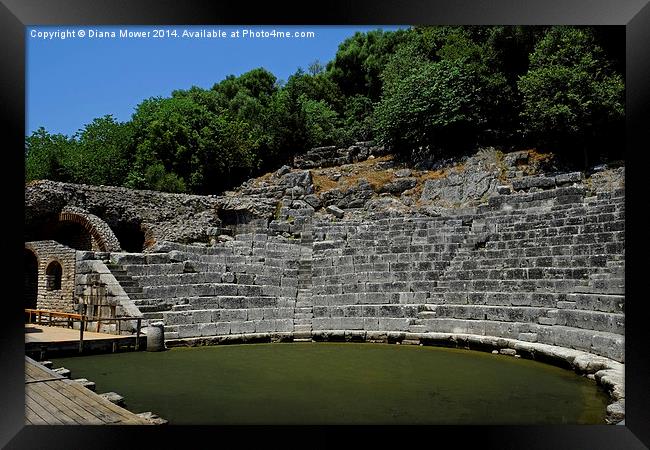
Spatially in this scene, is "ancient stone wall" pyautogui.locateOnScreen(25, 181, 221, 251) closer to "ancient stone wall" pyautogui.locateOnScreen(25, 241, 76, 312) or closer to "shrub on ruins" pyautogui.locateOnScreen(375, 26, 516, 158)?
"ancient stone wall" pyautogui.locateOnScreen(25, 241, 76, 312)

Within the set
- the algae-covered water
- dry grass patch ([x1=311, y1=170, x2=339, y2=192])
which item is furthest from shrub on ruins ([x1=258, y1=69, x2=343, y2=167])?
the algae-covered water

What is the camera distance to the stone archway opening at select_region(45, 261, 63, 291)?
40.9 feet

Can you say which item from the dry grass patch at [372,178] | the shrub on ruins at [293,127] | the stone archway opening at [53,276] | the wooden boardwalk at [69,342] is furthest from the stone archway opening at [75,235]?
the shrub on ruins at [293,127]

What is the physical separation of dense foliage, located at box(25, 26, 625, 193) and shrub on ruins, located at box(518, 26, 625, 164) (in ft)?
0.12

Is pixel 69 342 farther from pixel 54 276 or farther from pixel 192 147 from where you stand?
pixel 192 147

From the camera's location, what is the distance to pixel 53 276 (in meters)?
12.5

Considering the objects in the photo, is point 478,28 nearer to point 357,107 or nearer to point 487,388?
point 357,107

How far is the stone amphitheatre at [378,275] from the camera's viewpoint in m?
9.57

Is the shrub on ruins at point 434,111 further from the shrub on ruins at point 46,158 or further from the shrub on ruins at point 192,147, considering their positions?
the shrub on ruins at point 46,158

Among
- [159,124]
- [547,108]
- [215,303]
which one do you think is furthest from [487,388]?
[159,124]
